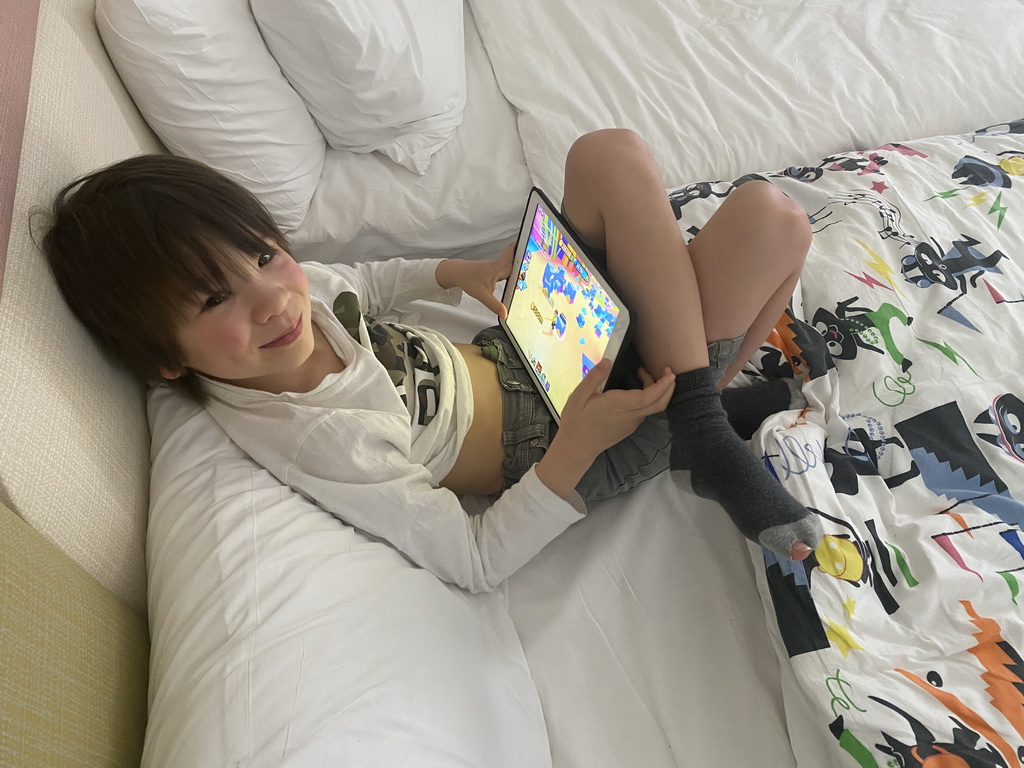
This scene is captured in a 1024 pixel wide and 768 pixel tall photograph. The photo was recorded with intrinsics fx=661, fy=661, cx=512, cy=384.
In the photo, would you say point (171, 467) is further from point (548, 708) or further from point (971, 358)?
point (971, 358)

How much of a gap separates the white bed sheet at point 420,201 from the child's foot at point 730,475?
1.98 feet

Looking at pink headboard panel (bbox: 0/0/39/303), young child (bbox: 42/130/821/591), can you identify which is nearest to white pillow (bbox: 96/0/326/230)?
pink headboard panel (bbox: 0/0/39/303)

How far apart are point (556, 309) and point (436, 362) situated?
18cm

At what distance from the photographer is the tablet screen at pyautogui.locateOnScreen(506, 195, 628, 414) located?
0.74 m

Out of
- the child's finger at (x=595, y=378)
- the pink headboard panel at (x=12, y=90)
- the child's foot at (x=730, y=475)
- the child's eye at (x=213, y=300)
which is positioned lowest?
the child's foot at (x=730, y=475)

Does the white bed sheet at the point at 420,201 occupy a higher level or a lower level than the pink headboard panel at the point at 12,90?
lower

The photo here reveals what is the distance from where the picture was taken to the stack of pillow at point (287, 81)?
0.92m

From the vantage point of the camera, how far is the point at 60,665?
0.51m

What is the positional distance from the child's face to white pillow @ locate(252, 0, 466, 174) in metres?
0.45

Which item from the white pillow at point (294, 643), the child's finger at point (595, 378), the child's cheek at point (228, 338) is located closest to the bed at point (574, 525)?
the white pillow at point (294, 643)

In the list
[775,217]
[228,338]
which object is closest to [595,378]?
[775,217]

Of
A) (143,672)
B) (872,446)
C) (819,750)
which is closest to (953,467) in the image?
(872,446)

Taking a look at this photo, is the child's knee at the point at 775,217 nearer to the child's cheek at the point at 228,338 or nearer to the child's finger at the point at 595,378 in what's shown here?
the child's finger at the point at 595,378

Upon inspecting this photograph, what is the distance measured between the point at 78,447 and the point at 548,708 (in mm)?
548
